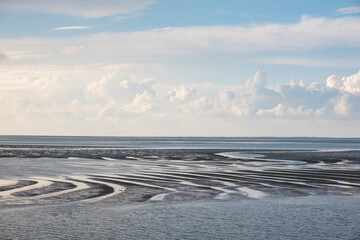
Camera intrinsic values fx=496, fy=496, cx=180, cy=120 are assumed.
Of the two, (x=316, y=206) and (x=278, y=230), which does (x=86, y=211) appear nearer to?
(x=278, y=230)

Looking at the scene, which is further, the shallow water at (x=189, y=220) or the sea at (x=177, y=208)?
the sea at (x=177, y=208)

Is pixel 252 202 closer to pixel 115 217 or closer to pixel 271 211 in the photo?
pixel 271 211

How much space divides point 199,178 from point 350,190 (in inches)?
370

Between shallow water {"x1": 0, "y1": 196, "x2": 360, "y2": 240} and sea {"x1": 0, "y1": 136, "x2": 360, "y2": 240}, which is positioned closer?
shallow water {"x1": 0, "y1": 196, "x2": 360, "y2": 240}

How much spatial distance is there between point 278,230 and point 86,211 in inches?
270

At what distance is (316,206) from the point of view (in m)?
19.6

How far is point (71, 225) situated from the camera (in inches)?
611

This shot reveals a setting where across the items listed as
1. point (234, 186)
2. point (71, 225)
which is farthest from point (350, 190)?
point (71, 225)

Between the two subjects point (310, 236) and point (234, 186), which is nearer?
point (310, 236)

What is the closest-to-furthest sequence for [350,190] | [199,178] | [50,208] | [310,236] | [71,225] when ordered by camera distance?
1. [310,236]
2. [71,225]
3. [50,208]
4. [350,190]
5. [199,178]

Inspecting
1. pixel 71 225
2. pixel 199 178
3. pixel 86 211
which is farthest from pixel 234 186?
pixel 71 225

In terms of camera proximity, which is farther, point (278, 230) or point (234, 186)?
point (234, 186)

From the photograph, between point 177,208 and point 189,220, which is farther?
point 177,208

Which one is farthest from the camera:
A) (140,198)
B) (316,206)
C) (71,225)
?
(140,198)
